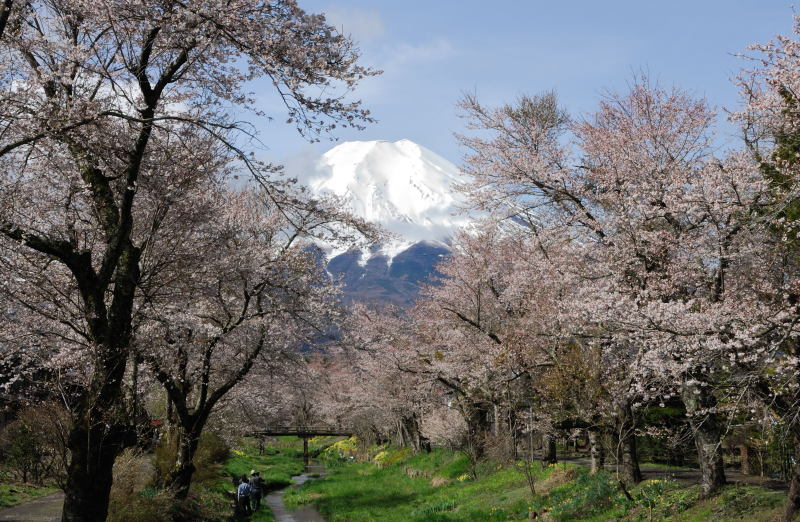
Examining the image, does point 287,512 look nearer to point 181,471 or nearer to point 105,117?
point 181,471

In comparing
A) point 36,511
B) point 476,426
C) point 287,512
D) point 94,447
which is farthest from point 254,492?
point 94,447

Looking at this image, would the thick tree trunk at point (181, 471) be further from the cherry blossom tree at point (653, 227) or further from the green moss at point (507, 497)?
the cherry blossom tree at point (653, 227)

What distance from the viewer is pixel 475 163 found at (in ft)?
66.1

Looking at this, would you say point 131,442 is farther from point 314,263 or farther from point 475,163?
point 475,163

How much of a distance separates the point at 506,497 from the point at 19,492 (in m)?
15.2

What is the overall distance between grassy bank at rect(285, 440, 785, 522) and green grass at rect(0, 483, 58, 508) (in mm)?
10194

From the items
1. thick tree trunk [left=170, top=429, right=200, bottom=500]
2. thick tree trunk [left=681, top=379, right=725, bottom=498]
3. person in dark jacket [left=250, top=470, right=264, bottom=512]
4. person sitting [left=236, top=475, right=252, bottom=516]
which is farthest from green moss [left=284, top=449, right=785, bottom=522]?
thick tree trunk [left=170, top=429, right=200, bottom=500]

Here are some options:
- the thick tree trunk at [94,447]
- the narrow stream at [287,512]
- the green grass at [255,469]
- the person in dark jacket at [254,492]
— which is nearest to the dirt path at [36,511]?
the green grass at [255,469]

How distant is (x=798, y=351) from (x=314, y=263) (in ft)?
42.9

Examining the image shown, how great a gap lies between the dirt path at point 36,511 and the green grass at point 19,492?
312 mm

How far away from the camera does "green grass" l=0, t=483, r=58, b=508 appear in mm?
17953

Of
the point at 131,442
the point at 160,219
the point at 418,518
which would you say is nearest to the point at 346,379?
the point at 418,518

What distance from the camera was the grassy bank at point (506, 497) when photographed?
12727mm

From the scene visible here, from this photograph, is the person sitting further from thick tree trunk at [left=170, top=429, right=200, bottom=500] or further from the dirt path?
the dirt path
